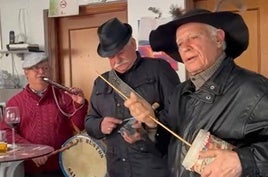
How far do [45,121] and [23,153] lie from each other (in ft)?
1.75

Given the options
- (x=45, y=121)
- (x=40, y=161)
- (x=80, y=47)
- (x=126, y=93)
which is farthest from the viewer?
(x=80, y=47)

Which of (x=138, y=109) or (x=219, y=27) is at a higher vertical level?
(x=219, y=27)

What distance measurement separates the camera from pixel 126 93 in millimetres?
2072

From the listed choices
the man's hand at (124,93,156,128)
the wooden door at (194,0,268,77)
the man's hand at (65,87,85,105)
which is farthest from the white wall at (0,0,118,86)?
the man's hand at (124,93,156,128)

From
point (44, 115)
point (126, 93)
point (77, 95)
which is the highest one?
point (126, 93)

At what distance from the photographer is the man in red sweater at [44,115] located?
313 cm

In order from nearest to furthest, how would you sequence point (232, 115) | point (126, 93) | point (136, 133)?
1. point (232, 115)
2. point (136, 133)
3. point (126, 93)

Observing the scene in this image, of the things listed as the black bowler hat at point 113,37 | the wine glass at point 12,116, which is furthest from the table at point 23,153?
the black bowler hat at point 113,37

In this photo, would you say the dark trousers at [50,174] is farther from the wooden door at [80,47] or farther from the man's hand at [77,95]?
the wooden door at [80,47]

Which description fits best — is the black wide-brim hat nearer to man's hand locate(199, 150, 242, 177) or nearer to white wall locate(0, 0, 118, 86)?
man's hand locate(199, 150, 242, 177)

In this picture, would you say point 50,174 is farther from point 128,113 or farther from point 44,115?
point 128,113

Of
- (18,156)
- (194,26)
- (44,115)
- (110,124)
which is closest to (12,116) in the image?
(44,115)

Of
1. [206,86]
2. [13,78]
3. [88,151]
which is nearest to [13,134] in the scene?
[88,151]

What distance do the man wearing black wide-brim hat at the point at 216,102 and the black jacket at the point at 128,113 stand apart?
1.48ft
